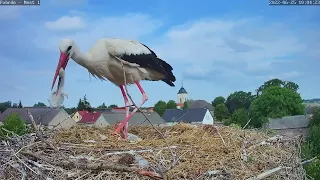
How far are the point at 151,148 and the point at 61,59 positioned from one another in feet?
4.07

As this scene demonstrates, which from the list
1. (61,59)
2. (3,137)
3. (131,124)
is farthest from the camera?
(131,124)

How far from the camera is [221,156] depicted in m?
3.48

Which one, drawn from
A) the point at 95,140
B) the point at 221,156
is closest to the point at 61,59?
the point at 95,140

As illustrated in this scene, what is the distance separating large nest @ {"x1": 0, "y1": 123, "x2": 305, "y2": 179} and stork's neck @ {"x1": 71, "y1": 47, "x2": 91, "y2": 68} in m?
0.64

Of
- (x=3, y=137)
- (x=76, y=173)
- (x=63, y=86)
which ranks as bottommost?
(x=76, y=173)

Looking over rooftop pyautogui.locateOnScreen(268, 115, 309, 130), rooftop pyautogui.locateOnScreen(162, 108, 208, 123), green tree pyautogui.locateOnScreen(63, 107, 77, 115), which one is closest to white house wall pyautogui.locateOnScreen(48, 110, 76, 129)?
green tree pyautogui.locateOnScreen(63, 107, 77, 115)

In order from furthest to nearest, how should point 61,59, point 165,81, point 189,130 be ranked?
point 165,81 → point 189,130 → point 61,59

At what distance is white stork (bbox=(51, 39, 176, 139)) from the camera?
4223mm

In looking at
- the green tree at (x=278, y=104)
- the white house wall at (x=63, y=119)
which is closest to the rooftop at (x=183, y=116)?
the white house wall at (x=63, y=119)

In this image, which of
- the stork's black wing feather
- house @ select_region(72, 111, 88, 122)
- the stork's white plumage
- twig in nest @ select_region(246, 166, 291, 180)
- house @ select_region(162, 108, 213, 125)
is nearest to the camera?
twig in nest @ select_region(246, 166, 291, 180)

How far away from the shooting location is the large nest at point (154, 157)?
304 centimetres

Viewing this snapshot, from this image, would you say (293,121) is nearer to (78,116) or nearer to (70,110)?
(78,116)

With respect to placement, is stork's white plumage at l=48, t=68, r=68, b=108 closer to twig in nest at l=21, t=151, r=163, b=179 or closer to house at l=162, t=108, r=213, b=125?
twig in nest at l=21, t=151, r=163, b=179

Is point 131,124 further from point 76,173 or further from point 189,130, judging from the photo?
point 76,173
